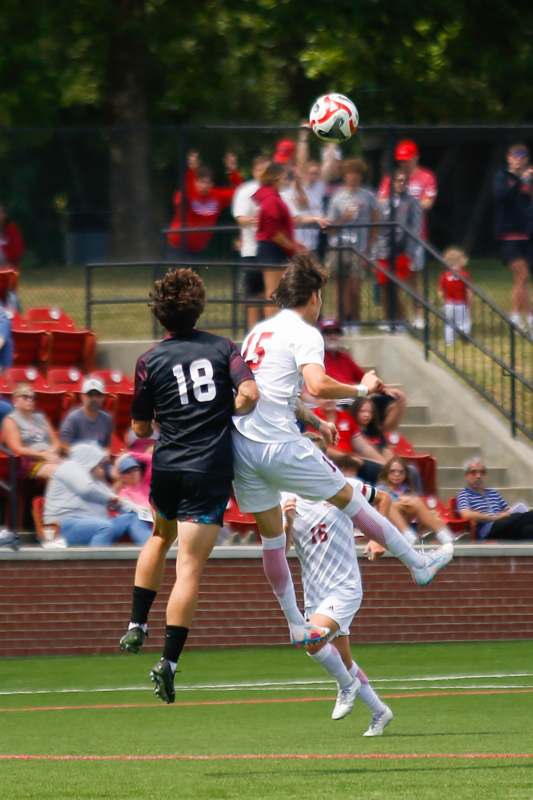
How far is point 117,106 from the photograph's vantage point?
3002 centimetres

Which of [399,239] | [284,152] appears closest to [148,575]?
[399,239]

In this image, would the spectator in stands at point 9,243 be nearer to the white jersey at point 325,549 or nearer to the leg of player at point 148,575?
the white jersey at point 325,549

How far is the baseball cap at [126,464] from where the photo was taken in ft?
48.7

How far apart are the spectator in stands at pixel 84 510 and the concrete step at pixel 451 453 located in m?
3.78

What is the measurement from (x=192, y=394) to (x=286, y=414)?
69 cm

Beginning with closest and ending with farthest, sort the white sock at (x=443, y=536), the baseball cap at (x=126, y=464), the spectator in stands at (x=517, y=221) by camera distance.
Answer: the white sock at (x=443, y=536)
the baseball cap at (x=126, y=464)
the spectator in stands at (x=517, y=221)

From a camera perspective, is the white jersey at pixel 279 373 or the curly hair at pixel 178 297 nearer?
the curly hair at pixel 178 297

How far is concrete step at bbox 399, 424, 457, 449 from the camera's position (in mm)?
17703

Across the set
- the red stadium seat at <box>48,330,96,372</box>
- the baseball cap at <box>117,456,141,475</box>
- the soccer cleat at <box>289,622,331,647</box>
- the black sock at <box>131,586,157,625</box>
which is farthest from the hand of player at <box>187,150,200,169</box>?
the black sock at <box>131,586,157,625</box>

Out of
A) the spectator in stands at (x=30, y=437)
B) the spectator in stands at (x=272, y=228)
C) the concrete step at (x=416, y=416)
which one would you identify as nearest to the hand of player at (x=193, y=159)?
the spectator in stands at (x=272, y=228)

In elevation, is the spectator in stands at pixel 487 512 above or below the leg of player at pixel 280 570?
below

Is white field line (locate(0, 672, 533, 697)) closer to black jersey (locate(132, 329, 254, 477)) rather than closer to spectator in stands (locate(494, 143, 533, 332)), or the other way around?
black jersey (locate(132, 329, 254, 477))

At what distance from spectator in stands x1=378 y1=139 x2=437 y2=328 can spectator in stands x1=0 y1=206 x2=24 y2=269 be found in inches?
159

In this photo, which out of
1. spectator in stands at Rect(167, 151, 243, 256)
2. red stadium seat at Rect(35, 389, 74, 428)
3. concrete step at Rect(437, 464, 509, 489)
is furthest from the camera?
spectator in stands at Rect(167, 151, 243, 256)
